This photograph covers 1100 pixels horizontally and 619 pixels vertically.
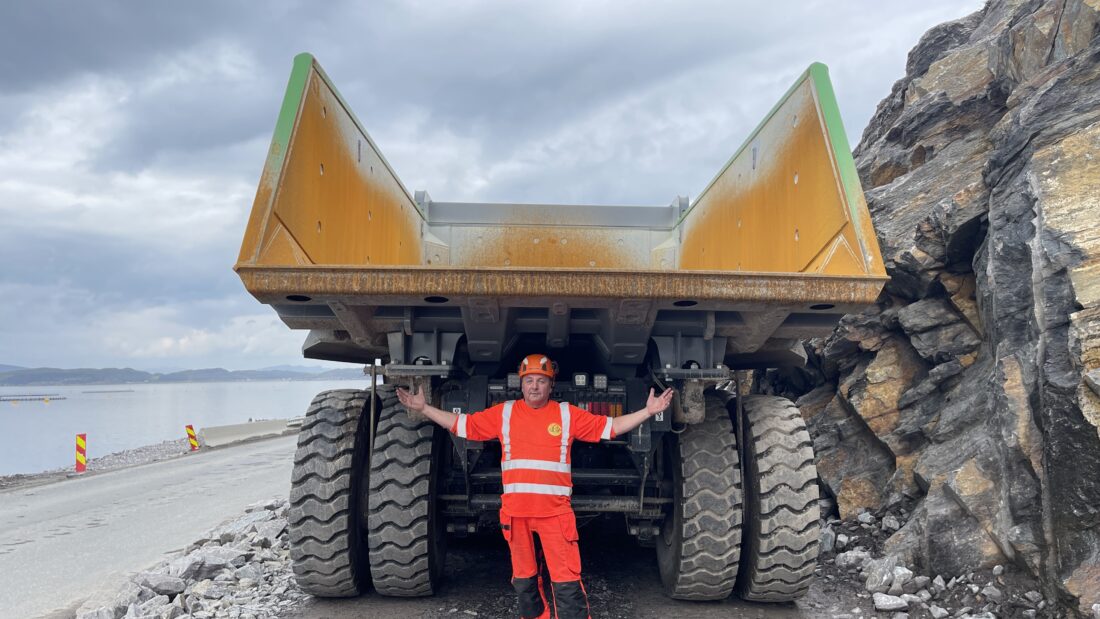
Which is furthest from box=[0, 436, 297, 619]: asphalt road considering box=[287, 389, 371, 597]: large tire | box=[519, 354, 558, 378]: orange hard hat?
box=[519, 354, 558, 378]: orange hard hat

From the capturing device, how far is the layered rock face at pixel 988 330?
11.9 feet

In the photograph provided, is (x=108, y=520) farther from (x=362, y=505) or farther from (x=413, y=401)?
(x=413, y=401)

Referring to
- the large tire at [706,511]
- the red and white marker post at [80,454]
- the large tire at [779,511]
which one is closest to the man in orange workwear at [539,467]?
the large tire at [706,511]

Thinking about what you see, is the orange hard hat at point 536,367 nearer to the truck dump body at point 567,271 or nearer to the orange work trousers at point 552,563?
the truck dump body at point 567,271

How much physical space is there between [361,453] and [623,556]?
7.00 ft

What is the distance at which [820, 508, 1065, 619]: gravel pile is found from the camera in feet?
12.2

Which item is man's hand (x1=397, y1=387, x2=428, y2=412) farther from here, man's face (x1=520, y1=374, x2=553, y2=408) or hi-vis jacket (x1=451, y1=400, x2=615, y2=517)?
man's face (x1=520, y1=374, x2=553, y2=408)

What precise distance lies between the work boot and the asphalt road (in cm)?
359

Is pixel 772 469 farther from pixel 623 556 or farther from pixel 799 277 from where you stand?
pixel 623 556

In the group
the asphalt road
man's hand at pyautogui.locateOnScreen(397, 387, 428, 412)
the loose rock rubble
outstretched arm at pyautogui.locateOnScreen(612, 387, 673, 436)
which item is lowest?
the asphalt road

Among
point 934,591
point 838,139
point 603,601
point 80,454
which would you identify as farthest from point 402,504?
point 80,454

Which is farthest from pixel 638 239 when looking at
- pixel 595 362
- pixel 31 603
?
pixel 31 603

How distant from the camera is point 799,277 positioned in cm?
301

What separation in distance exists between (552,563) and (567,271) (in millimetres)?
1380
